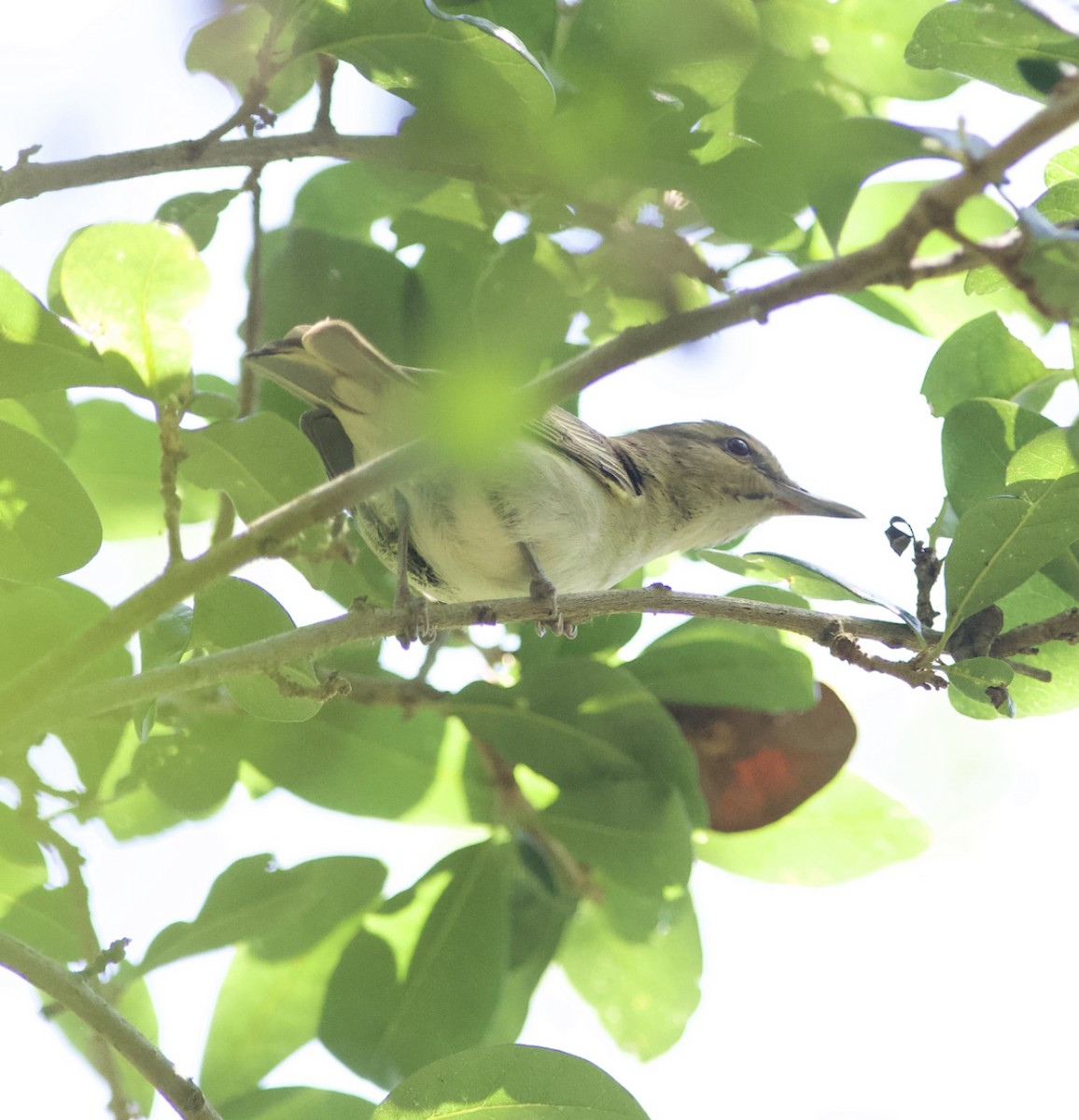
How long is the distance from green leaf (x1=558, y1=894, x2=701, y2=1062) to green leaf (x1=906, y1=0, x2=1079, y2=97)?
Result: 5.89ft

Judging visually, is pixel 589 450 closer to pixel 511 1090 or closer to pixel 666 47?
→ pixel 666 47

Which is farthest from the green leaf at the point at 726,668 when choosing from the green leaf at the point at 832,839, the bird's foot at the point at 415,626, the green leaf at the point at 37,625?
the green leaf at the point at 37,625

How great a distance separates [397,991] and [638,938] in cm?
57

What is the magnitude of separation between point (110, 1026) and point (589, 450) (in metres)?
2.17

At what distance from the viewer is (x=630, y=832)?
266cm

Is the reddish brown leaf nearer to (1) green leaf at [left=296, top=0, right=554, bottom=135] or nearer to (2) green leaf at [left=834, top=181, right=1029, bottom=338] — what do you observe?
(2) green leaf at [left=834, top=181, right=1029, bottom=338]

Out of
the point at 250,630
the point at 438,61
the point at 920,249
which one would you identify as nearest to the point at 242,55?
the point at 438,61

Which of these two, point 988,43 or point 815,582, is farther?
point 815,582

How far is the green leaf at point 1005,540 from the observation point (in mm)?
2064

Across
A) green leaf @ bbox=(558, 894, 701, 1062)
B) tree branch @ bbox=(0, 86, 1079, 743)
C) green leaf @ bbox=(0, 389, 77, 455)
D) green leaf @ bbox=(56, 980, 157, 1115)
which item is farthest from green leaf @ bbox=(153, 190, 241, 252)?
green leaf @ bbox=(558, 894, 701, 1062)

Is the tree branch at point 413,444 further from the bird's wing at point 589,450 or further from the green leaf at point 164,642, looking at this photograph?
the bird's wing at point 589,450

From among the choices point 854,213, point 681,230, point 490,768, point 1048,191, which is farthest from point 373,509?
point 1048,191

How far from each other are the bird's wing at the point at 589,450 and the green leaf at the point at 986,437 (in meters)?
1.21

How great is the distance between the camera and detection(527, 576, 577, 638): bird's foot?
242 centimetres
